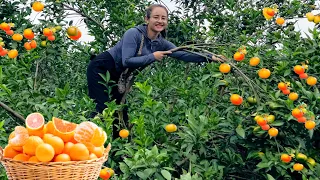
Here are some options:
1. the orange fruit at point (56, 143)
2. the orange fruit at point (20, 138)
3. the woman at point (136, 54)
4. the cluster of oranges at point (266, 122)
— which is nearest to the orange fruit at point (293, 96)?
the cluster of oranges at point (266, 122)

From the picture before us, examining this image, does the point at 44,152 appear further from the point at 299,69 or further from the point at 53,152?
the point at 299,69

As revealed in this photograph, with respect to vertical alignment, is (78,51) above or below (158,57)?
below

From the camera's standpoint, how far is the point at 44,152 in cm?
208

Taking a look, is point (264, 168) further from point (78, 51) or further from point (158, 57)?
point (78, 51)

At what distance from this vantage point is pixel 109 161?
337 centimetres

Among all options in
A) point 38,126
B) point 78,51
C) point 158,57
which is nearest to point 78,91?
point 78,51

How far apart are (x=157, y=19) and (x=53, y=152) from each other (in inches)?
80.3

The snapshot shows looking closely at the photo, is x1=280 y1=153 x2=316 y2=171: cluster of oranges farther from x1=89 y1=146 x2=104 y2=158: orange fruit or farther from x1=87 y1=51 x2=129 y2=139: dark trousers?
x1=87 y1=51 x2=129 y2=139: dark trousers

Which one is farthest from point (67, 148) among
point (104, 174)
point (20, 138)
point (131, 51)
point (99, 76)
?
point (99, 76)

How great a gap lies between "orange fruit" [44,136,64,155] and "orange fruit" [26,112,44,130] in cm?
9

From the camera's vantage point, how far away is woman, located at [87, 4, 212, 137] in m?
3.83

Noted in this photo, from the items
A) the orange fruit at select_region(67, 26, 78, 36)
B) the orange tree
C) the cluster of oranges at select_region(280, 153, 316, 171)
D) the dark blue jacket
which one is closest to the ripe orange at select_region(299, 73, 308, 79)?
the orange tree

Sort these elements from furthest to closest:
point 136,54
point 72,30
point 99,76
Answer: point 99,76 < point 136,54 < point 72,30

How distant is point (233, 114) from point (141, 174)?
768mm
